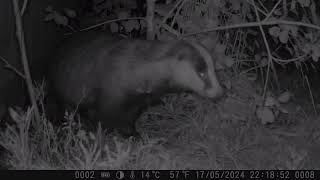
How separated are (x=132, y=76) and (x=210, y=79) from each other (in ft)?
1.88

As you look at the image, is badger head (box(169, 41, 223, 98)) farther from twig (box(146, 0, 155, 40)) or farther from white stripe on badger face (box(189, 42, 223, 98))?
twig (box(146, 0, 155, 40))

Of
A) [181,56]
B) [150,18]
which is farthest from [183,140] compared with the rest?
[150,18]

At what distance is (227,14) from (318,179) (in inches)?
70.8

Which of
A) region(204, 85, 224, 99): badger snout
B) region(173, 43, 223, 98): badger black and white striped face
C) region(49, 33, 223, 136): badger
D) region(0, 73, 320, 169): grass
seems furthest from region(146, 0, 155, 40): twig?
region(204, 85, 224, 99): badger snout

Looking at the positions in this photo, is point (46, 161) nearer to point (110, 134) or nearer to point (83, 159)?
point (83, 159)

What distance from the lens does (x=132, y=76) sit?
4328 mm

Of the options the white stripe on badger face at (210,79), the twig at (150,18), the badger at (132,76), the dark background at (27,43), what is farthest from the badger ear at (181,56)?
the dark background at (27,43)

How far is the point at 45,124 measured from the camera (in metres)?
4.13

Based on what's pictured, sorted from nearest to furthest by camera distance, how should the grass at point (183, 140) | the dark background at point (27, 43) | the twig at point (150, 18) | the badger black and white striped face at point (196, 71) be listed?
the grass at point (183, 140) < the badger black and white striped face at point (196, 71) < the dark background at point (27, 43) < the twig at point (150, 18)

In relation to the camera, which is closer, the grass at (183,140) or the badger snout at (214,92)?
the grass at (183,140)

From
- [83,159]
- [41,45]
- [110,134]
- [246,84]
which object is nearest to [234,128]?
[246,84]

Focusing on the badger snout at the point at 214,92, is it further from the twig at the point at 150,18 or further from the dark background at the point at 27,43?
the dark background at the point at 27,43

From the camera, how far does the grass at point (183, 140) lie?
4004 mm

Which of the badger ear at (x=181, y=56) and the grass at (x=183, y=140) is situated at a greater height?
the badger ear at (x=181, y=56)
